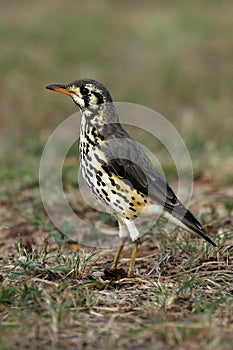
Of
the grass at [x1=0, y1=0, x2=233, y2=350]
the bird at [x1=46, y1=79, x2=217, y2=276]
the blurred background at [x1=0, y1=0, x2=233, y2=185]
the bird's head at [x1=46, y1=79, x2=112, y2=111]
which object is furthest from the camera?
the blurred background at [x1=0, y1=0, x2=233, y2=185]

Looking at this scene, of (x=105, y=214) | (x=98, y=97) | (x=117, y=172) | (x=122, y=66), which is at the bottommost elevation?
(x=117, y=172)

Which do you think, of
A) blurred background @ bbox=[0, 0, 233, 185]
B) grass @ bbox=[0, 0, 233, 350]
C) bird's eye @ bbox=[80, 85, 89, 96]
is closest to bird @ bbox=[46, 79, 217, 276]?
bird's eye @ bbox=[80, 85, 89, 96]

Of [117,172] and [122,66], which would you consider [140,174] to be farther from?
[122,66]

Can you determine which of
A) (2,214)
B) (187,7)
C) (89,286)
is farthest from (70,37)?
(89,286)

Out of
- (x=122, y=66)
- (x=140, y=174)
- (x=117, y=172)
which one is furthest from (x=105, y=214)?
(x=122, y=66)

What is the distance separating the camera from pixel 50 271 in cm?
466

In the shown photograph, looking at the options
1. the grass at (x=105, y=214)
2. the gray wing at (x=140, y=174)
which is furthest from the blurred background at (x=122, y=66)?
the gray wing at (x=140, y=174)

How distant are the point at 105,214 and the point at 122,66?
9616 mm

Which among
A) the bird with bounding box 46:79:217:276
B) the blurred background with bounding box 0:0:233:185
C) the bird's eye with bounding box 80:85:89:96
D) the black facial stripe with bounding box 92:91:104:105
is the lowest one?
the bird with bounding box 46:79:217:276

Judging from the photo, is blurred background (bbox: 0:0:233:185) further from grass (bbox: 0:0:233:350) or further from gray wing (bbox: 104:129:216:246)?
gray wing (bbox: 104:129:216:246)

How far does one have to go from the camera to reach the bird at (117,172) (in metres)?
4.98

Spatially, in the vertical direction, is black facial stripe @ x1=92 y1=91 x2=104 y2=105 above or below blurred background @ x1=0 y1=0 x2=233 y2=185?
below

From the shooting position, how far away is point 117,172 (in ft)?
16.4

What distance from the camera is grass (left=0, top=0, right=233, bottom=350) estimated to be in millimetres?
3830
